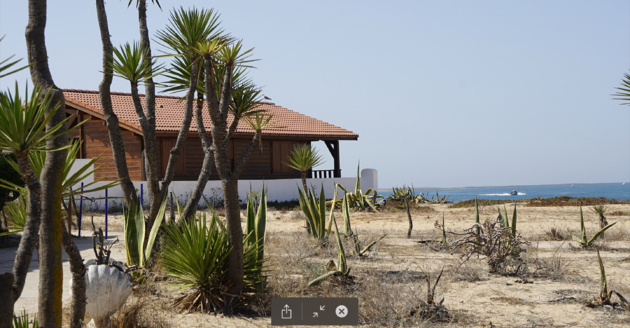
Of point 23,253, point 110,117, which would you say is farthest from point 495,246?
point 23,253

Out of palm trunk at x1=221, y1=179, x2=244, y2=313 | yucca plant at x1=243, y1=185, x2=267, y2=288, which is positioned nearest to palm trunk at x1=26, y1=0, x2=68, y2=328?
palm trunk at x1=221, y1=179, x2=244, y2=313

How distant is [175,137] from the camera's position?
64.9 feet

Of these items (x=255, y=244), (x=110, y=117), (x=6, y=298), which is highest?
(x=110, y=117)

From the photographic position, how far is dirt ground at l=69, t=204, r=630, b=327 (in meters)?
4.19

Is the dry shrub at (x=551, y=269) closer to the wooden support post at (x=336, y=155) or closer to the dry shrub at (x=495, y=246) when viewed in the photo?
the dry shrub at (x=495, y=246)

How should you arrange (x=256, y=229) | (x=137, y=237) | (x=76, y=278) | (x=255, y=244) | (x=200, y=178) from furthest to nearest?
(x=200, y=178), (x=137, y=237), (x=256, y=229), (x=255, y=244), (x=76, y=278)

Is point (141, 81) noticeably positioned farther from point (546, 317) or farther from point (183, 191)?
point (183, 191)

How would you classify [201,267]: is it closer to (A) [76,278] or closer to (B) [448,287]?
(A) [76,278]

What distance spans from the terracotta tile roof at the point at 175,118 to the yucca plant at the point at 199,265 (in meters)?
14.1

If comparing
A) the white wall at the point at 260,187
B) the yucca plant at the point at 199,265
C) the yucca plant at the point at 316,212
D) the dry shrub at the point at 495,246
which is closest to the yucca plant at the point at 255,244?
the yucca plant at the point at 199,265

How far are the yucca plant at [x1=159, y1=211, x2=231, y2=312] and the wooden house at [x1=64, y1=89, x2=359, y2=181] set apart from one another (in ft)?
43.2

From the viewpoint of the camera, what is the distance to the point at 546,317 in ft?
13.9

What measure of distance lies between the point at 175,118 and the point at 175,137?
1391 millimetres

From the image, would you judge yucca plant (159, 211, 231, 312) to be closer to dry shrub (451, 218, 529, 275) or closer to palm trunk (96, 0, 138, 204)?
palm trunk (96, 0, 138, 204)
